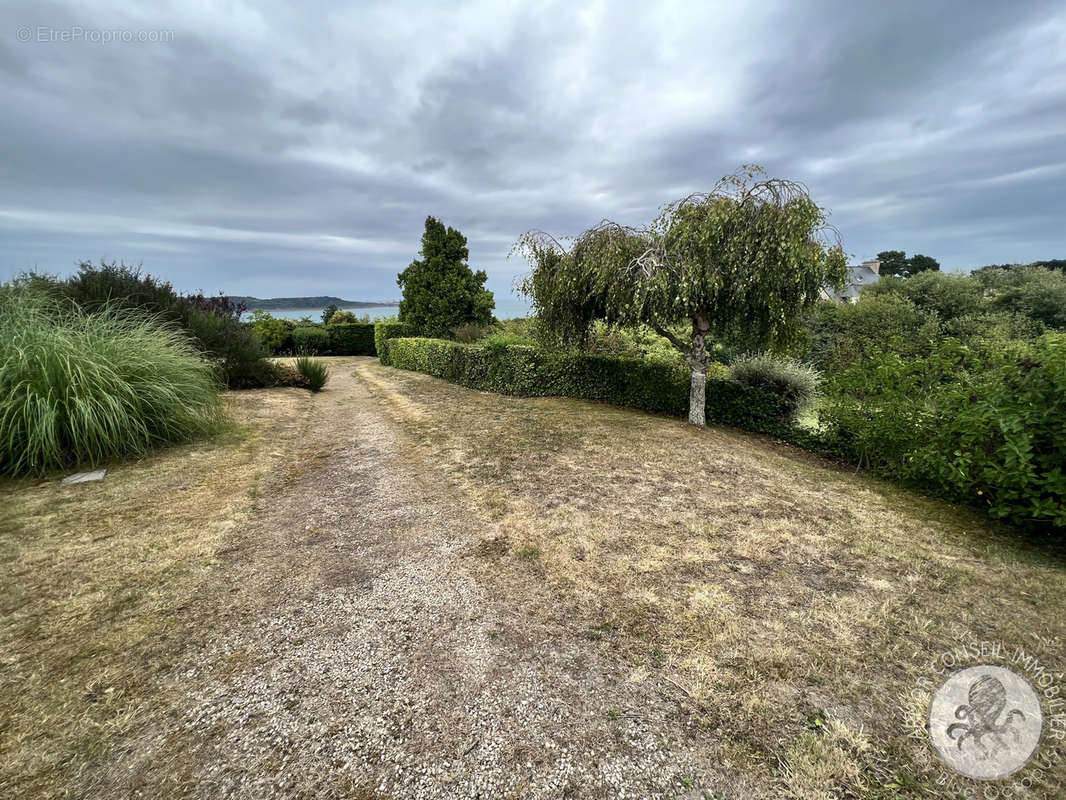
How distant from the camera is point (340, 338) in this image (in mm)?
22953

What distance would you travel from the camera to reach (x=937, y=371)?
15.0 feet

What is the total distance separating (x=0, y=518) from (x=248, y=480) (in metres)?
1.69

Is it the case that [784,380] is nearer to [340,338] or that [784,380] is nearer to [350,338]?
[350,338]

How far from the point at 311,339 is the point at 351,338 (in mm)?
2155

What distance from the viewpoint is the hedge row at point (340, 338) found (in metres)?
21.6

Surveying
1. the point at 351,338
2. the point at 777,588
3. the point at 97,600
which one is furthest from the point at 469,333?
the point at 777,588

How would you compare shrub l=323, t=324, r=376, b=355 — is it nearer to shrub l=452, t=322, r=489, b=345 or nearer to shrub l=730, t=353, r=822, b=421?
shrub l=452, t=322, r=489, b=345

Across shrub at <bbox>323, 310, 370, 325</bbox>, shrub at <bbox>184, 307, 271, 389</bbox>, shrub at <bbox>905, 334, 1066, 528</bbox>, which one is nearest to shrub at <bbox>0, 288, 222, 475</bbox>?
shrub at <bbox>184, 307, 271, 389</bbox>

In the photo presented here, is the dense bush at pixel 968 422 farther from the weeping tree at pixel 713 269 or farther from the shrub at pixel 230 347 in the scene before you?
the shrub at pixel 230 347

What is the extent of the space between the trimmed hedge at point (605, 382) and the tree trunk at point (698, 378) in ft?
1.83

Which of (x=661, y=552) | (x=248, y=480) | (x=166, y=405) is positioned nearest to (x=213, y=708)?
(x=661, y=552)

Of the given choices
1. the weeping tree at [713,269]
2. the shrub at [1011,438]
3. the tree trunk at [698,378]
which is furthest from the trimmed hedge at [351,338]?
the shrub at [1011,438]

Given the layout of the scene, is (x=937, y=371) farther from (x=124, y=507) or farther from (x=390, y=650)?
(x=124, y=507)

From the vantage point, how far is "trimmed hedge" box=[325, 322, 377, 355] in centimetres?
2289
